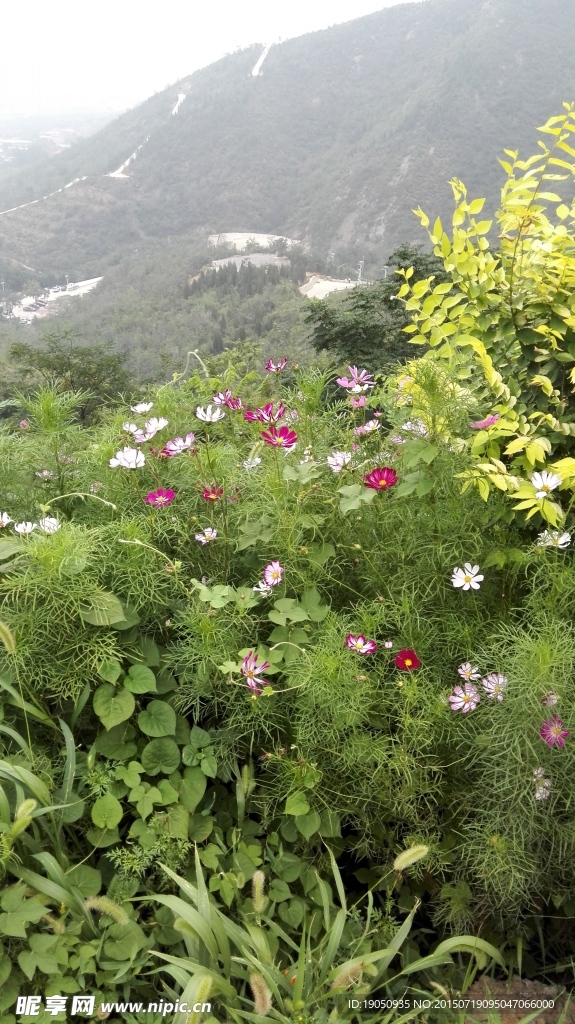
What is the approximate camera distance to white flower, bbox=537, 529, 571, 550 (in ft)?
4.23

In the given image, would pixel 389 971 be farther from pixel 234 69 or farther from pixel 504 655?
pixel 234 69

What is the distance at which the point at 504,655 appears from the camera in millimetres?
1336

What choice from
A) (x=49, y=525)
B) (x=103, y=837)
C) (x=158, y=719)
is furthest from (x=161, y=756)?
(x=49, y=525)

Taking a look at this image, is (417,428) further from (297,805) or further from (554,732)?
(297,805)

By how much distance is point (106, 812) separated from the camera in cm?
125

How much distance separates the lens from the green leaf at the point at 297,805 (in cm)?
127

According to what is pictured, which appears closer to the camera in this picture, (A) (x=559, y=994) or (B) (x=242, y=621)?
(A) (x=559, y=994)

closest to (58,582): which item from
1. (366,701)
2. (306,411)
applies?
(366,701)

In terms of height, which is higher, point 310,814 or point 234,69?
point 234,69

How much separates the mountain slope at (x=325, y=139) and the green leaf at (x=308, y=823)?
5901 centimetres

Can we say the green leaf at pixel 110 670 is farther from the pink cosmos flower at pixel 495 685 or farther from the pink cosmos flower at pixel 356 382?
the pink cosmos flower at pixel 356 382

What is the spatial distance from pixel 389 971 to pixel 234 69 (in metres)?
117

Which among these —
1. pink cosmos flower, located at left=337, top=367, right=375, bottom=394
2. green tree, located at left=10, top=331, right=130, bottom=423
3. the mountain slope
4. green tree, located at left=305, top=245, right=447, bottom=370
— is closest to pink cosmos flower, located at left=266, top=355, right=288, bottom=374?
pink cosmos flower, located at left=337, top=367, right=375, bottom=394

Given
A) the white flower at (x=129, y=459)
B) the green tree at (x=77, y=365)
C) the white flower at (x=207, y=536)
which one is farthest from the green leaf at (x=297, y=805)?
the green tree at (x=77, y=365)
